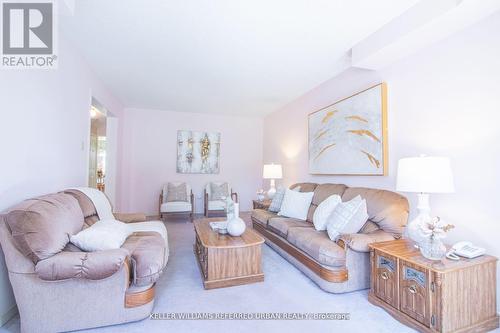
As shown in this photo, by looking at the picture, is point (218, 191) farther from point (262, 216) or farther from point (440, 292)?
point (440, 292)

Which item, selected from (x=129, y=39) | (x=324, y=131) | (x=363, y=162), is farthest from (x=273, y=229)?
(x=129, y=39)

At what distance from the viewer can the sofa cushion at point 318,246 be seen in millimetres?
2080

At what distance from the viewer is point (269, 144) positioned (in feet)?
19.1

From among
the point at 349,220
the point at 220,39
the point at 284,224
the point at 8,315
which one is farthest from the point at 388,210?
the point at 8,315

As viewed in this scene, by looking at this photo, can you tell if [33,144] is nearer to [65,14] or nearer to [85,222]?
[85,222]

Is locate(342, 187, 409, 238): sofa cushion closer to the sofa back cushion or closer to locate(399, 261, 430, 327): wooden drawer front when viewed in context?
locate(399, 261, 430, 327): wooden drawer front

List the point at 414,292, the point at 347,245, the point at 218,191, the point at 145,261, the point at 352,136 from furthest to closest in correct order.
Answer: the point at 218,191 < the point at 352,136 < the point at 347,245 < the point at 145,261 < the point at 414,292

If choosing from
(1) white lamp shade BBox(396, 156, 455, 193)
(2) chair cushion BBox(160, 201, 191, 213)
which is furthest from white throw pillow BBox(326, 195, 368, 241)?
(2) chair cushion BBox(160, 201, 191, 213)

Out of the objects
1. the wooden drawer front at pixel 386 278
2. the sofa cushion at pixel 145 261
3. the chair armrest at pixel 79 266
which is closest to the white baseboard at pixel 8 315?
the chair armrest at pixel 79 266

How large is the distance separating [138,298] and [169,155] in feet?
13.7

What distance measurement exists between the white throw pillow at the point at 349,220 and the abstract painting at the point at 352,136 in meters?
0.63

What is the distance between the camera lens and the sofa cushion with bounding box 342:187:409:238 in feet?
7.35

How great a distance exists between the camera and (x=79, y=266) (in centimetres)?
146

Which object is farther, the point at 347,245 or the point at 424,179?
the point at 347,245
